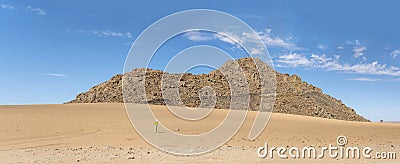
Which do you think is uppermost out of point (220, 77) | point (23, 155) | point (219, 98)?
point (220, 77)

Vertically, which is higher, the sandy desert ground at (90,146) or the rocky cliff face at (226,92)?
the rocky cliff face at (226,92)

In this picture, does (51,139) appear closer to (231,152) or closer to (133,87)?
(231,152)

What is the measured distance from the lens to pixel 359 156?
13805mm

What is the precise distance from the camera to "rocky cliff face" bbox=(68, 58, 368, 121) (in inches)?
2689

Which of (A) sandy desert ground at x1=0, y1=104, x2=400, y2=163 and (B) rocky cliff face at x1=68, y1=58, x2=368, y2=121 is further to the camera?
(B) rocky cliff face at x1=68, y1=58, x2=368, y2=121

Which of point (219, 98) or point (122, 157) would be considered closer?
point (122, 157)

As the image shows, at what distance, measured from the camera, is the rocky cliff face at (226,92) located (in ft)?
224

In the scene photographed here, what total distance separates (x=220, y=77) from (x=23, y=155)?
236ft

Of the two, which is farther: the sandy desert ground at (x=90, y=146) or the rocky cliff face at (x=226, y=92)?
the rocky cliff face at (x=226, y=92)

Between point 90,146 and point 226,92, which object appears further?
point 226,92

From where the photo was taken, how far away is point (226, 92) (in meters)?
76.6

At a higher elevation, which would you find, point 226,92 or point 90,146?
point 226,92

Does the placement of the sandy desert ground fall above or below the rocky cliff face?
below

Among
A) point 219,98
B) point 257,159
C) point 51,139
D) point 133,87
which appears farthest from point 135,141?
point 219,98
